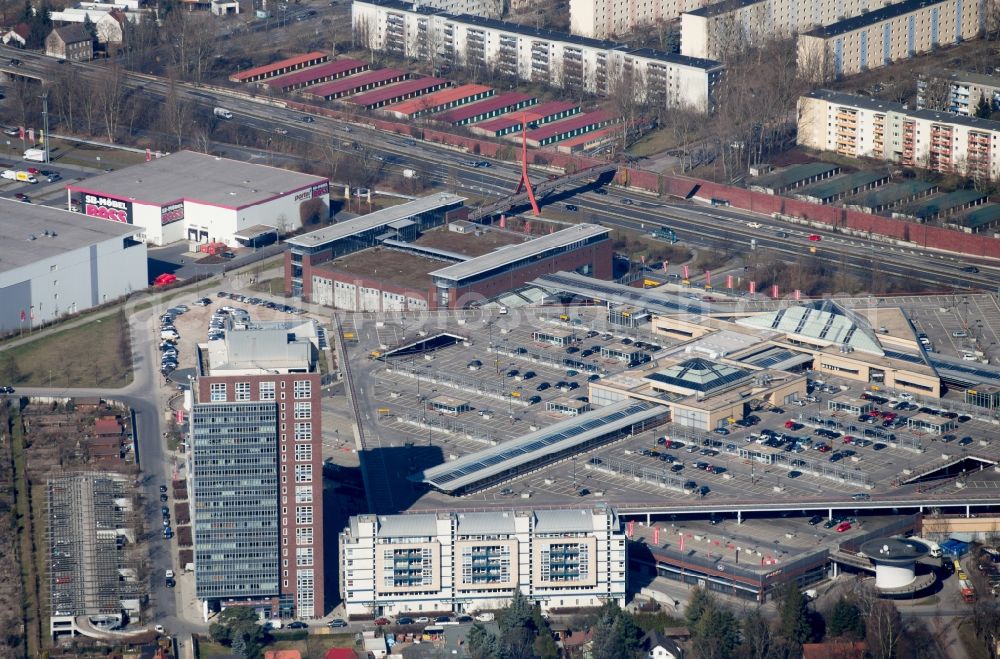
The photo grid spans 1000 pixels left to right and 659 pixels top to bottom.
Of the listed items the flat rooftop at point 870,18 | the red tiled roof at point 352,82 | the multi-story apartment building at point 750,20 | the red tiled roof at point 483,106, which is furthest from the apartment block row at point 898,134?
the red tiled roof at point 352,82

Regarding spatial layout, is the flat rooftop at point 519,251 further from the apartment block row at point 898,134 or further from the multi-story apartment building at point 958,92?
the multi-story apartment building at point 958,92

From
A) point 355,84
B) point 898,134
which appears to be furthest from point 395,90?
point 898,134

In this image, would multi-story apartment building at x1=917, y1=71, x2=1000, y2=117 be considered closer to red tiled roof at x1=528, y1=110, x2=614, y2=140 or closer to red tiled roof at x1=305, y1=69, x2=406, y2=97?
red tiled roof at x1=528, y1=110, x2=614, y2=140

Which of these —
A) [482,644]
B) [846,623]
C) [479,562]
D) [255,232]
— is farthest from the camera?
[255,232]

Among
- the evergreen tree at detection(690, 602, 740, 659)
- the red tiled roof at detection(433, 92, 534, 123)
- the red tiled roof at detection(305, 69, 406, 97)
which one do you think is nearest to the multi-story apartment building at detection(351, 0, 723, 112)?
the red tiled roof at detection(433, 92, 534, 123)

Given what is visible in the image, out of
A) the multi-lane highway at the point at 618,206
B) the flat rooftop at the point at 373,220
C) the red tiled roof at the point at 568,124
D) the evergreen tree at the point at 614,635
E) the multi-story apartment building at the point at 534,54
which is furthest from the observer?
the multi-story apartment building at the point at 534,54

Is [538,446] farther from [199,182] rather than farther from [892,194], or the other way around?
[199,182]

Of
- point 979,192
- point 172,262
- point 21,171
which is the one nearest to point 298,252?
point 172,262
